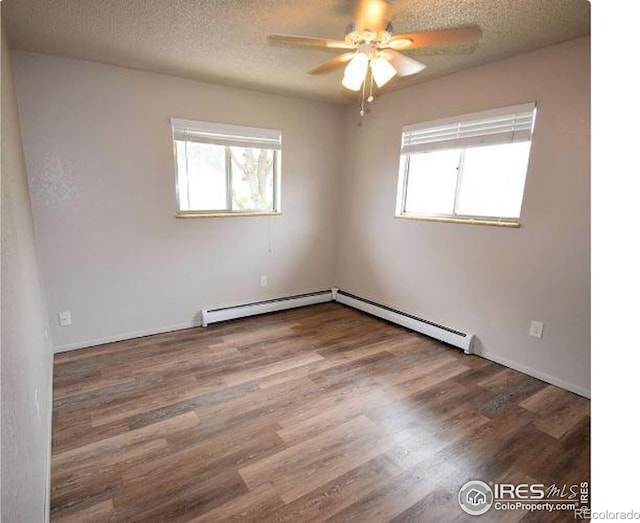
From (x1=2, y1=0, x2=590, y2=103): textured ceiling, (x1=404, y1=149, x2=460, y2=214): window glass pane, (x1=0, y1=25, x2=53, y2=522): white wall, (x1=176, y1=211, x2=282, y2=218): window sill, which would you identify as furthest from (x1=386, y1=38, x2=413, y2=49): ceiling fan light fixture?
(x1=176, y1=211, x2=282, y2=218): window sill

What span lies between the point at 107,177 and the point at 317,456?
271 cm

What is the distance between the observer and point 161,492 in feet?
5.14

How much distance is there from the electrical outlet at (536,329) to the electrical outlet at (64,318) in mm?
3797

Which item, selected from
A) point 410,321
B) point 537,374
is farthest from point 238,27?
point 537,374

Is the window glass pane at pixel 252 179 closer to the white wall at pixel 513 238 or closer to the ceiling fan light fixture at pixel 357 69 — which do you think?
the white wall at pixel 513 238

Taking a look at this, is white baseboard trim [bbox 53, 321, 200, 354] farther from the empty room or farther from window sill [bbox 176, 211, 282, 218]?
window sill [bbox 176, 211, 282, 218]

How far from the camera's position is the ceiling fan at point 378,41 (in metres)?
1.57

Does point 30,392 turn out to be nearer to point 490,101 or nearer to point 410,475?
point 410,475

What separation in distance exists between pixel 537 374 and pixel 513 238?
3.55ft

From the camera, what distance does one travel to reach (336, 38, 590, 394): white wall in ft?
7.53

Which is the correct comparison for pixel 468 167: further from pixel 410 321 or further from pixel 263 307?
pixel 263 307

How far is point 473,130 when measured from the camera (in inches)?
111

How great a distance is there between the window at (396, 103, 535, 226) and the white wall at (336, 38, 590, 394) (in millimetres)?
82
